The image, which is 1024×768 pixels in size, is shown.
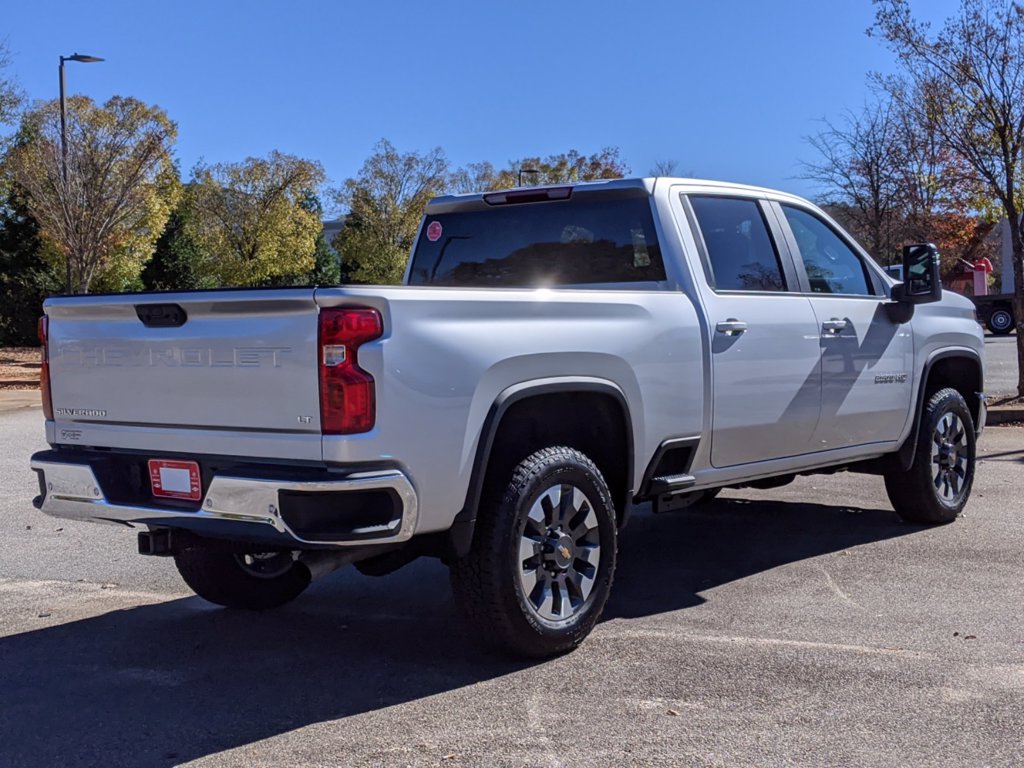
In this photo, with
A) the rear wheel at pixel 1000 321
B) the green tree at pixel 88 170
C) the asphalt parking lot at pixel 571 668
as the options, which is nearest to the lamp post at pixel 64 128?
the green tree at pixel 88 170

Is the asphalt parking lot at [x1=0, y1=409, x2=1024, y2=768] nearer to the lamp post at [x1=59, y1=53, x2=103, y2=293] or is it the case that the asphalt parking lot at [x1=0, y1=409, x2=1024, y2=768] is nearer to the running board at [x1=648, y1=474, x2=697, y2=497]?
the running board at [x1=648, y1=474, x2=697, y2=497]

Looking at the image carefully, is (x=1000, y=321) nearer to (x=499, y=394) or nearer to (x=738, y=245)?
(x=738, y=245)

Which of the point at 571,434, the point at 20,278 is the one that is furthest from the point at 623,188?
the point at 20,278

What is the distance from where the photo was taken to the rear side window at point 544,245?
18.5ft

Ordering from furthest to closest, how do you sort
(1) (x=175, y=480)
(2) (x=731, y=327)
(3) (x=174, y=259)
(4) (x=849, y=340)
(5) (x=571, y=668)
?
(3) (x=174, y=259) < (4) (x=849, y=340) < (2) (x=731, y=327) < (5) (x=571, y=668) < (1) (x=175, y=480)

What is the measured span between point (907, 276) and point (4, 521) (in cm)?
616

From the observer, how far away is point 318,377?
3.97 meters

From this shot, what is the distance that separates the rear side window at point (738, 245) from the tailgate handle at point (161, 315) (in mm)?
2611

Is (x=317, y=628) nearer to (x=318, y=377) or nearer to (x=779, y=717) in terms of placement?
(x=318, y=377)

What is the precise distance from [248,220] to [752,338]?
37.0m

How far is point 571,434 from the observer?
16.4 ft

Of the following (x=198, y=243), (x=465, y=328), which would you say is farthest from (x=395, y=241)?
(x=465, y=328)

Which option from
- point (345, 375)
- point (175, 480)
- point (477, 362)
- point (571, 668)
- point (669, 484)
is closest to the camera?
point (345, 375)

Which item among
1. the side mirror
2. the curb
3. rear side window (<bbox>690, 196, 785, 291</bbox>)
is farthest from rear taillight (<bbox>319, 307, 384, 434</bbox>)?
the curb
